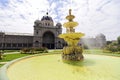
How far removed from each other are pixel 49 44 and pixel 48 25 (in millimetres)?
8792

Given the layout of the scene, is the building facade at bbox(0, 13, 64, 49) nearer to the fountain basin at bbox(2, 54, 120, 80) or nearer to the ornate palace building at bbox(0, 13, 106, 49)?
the ornate palace building at bbox(0, 13, 106, 49)

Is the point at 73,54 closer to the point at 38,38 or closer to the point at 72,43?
the point at 72,43

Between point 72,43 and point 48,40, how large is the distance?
48.6 meters

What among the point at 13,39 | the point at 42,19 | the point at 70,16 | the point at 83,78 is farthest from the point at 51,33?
the point at 83,78

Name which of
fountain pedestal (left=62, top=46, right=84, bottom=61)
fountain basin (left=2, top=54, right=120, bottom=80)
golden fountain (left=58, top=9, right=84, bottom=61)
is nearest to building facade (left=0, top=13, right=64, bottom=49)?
golden fountain (left=58, top=9, right=84, bottom=61)

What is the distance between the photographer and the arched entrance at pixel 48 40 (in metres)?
63.3

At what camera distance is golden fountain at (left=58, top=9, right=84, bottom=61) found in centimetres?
1459

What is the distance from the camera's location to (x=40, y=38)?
2368 inches

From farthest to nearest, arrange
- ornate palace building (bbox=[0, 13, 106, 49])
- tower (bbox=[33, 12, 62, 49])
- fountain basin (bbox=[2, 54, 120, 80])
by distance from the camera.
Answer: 1. tower (bbox=[33, 12, 62, 49])
2. ornate palace building (bbox=[0, 13, 106, 49])
3. fountain basin (bbox=[2, 54, 120, 80])

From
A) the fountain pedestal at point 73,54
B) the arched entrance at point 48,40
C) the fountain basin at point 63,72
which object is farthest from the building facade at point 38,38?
the fountain basin at point 63,72

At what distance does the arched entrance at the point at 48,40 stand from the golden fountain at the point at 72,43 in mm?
46895

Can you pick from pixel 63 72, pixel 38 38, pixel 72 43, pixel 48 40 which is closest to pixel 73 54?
pixel 72 43

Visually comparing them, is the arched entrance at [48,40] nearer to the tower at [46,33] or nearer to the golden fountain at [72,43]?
the tower at [46,33]

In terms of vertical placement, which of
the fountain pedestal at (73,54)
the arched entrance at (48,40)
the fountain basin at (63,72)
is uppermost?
the arched entrance at (48,40)
